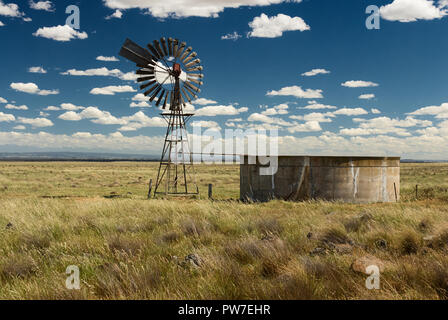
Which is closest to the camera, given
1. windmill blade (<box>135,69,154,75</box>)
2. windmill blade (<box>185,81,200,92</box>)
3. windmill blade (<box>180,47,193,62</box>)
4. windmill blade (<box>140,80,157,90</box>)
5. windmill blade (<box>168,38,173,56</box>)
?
windmill blade (<box>135,69,154,75</box>)

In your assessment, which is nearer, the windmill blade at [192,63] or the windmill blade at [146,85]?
the windmill blade at [146,85]

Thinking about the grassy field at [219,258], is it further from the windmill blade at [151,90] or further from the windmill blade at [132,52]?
the windmill blade at [132,52]

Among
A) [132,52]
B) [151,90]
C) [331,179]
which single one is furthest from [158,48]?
[331,179]

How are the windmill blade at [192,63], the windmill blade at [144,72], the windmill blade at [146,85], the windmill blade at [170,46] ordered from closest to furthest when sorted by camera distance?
the windmill blade at [144,72], the windmill blade at [146,85], the windmill blade at [170,46], the windmill blade at [192,63]

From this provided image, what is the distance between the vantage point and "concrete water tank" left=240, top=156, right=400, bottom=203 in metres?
19.5

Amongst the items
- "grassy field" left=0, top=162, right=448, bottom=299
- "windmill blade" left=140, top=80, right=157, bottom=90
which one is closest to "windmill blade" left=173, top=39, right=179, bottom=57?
"windmill blade" left=140, top=80, right=157, bottom=90

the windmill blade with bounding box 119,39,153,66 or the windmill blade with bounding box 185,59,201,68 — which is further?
the windmill blade with bounding box 185,59,201,68

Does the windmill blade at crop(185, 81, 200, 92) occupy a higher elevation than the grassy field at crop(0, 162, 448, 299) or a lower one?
higher

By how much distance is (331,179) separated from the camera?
19.5 m

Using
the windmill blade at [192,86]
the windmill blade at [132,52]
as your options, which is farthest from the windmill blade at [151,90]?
the windmill blade at [192,86]

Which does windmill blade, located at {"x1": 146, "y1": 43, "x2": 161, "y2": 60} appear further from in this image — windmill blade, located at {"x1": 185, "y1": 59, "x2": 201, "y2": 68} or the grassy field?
the grassy field

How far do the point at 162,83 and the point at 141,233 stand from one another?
51.8 feet

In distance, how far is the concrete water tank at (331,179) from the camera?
1945cm
